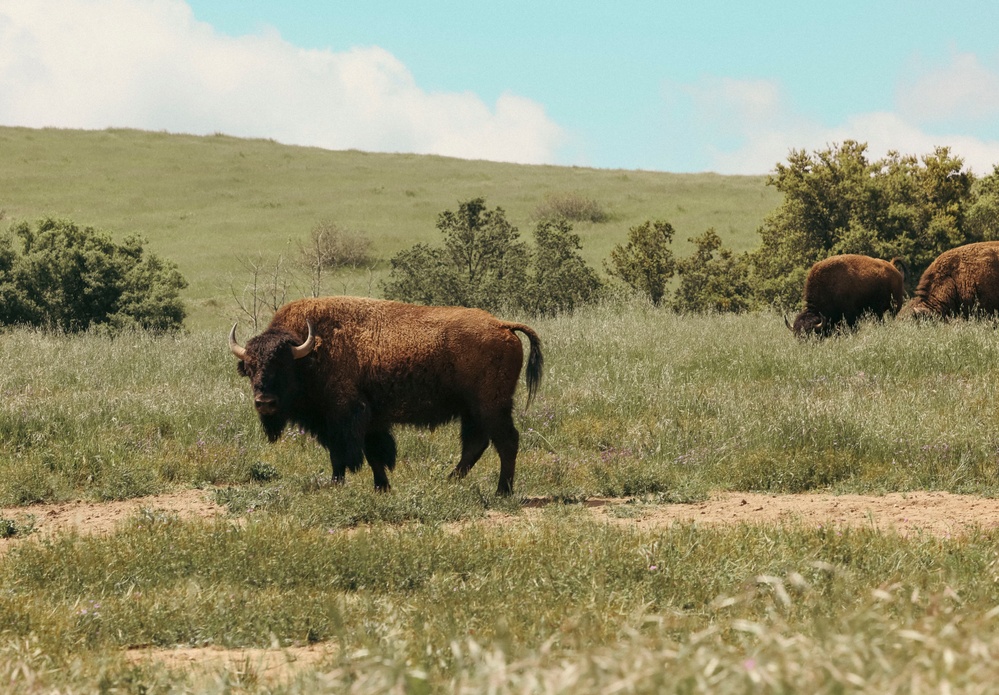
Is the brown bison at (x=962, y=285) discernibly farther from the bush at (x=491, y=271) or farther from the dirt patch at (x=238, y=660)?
the dirt patch at (x=238, y=660)

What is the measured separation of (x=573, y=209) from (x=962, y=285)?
101 ft

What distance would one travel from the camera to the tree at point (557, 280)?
24.2 metres

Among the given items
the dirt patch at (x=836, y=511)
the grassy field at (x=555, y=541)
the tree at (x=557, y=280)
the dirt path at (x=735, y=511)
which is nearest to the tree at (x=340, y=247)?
the tree at (x=557, y=280)

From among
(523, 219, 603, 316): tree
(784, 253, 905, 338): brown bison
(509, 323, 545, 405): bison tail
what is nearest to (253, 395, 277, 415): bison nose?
(509, 323, 545, 405): bison tail

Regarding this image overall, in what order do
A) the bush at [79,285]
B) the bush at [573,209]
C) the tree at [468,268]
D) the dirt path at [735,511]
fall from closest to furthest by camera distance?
the dirt path at [735,511] < the tree at [468,268] < the bush at [79,285] < the bush at [573,209]

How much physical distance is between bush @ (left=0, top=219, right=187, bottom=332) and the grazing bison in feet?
49.7

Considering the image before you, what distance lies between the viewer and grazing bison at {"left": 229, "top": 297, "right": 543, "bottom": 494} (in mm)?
9141

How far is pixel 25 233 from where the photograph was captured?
2600cm

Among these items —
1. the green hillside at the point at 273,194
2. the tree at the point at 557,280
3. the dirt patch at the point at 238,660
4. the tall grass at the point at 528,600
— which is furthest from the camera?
the green hillside at the point at 273,194

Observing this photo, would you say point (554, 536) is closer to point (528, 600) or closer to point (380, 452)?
point (528, 600)

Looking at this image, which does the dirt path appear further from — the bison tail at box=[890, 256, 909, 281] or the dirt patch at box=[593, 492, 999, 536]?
the bison tail at box=[890, 256, 909, 281]

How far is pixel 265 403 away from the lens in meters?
9.07

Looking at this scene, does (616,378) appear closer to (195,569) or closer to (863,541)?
(863,541)

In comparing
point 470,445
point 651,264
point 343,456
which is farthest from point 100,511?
point 651,264
